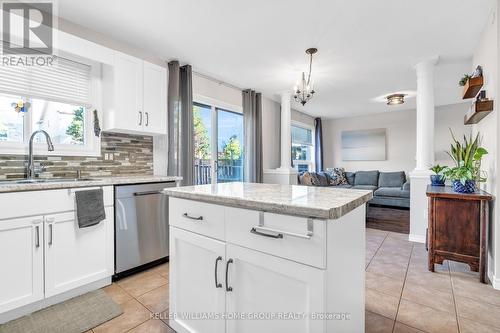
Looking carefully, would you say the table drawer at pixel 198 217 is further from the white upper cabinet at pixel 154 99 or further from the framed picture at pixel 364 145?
the framed picture at pixel 364 145

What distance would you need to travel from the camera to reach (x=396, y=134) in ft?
20.8

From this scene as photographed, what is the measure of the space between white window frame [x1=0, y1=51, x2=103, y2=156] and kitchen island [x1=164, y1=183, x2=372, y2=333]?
160cm

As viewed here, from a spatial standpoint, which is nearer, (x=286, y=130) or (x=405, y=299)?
(x=405, y=299)

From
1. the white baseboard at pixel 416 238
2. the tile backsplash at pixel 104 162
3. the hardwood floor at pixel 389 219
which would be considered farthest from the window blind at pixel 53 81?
the hardwood floor at pixel 389 219

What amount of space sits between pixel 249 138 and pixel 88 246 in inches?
119

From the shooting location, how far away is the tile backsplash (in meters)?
2.06

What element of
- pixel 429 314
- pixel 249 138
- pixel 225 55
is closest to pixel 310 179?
pixel 249 138

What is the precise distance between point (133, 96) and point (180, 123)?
0.70m

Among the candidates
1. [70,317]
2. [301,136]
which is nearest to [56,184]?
[70,317]

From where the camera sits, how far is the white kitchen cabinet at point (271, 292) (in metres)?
0.92

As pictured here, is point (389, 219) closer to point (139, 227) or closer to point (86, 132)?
point (139, 227)

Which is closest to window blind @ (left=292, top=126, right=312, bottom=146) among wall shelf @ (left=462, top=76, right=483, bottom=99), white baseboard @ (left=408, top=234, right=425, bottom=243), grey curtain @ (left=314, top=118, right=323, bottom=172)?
grey curtain @ (left=314, top=118, right=323, bottom=172)

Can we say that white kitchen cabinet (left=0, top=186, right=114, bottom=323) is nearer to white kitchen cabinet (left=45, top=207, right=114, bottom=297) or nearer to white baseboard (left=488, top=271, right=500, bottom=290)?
white kitchen cabinet (left=45, top=207, right=114, bottom=297)

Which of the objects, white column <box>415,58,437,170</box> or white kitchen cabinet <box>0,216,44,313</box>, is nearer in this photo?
white kitchen cabinet <box>0,216,44,313</box>
